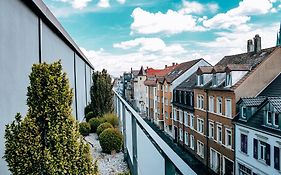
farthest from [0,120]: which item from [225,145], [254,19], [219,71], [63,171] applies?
[254,19]

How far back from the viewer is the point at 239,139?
39.1 ft

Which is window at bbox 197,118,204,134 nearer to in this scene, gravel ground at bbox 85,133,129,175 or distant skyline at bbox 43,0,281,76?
distant skyline at bbox 43,0,281,76

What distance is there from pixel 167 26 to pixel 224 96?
6304 millimetres

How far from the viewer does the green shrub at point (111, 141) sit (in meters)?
6.66

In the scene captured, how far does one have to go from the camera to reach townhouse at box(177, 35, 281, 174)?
42.3 feet

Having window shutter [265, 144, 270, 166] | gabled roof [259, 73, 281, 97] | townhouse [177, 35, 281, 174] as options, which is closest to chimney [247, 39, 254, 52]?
townhouse [177, 35, 281, 174]

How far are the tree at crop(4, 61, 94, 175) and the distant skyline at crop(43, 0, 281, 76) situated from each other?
7.04m

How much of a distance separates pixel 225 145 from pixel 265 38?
7874 mm

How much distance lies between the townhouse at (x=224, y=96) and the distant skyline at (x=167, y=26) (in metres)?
2.73

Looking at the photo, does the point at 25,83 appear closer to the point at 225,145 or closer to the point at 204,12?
the point at 225,145

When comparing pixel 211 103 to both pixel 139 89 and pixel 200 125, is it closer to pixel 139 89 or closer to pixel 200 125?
pixel 200 125

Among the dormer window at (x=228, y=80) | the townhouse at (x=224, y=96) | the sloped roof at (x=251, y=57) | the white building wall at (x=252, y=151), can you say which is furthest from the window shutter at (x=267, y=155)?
the sloped roof at (x=251, y=57)

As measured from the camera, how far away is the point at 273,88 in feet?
42.1

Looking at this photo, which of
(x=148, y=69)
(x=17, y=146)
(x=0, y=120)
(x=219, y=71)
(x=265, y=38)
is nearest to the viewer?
(x=17, y=146)
